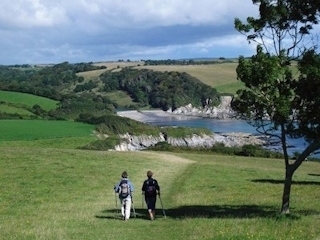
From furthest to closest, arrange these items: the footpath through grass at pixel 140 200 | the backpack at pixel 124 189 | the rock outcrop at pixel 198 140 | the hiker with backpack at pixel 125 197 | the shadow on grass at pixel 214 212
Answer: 1. the rock outcrop at pixel 198 140
2. the backpack at pixel 124 189
3. the shadow on grass at pixel 214 212
4. the hiker with backpack at pixel 125 197
5. the footpath through grass at pixel 140 200

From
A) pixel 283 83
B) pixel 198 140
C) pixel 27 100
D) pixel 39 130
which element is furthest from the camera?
pixel 27 100

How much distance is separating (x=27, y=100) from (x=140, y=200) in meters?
140

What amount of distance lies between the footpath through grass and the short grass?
106 metres

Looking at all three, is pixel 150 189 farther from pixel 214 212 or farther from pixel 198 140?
pixel 198 140

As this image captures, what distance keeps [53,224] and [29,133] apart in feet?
250

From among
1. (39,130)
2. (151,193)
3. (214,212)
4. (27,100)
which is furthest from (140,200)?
(27,100)

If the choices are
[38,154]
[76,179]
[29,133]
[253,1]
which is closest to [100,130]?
[29,133]

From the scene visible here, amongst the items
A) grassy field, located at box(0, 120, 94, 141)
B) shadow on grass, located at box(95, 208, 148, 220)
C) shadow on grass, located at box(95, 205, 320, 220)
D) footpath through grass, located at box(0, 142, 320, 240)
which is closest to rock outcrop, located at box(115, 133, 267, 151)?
grassy field, located at box(0, 120, 94, 141)

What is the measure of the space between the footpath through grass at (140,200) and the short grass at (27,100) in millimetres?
105734

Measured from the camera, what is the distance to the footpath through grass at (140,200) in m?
19.3

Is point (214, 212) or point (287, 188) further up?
point (287, 188)

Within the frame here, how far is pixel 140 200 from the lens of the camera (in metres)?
32.3

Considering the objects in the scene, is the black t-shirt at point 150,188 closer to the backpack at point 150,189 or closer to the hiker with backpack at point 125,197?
the backpack at point 150,189

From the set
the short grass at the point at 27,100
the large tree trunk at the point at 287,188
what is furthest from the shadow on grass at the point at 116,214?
the short grass at the point at 27,100
